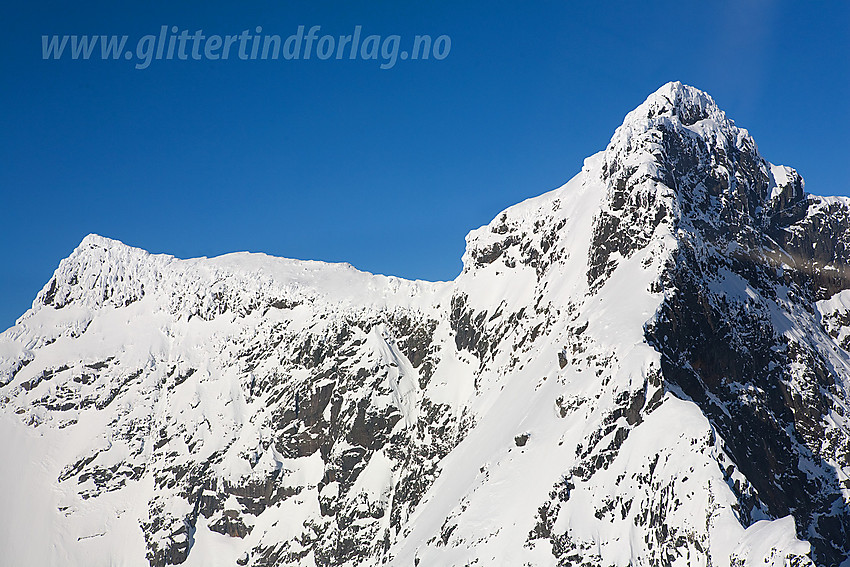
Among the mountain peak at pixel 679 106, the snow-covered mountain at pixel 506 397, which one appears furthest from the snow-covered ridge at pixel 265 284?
the mountain peak at pixel 679 106

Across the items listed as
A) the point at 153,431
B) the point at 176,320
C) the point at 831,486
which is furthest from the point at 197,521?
the point at 831,486

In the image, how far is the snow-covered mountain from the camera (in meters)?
92.6

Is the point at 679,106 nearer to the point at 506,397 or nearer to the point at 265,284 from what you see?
the point at 506,397

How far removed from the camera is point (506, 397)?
13225 cm

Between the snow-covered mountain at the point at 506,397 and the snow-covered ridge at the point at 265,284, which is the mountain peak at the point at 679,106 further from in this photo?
the snow-covered ridge at the point at 265,284

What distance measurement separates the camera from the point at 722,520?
72.2 m

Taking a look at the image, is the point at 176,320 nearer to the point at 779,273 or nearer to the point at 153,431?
the point at 153,431

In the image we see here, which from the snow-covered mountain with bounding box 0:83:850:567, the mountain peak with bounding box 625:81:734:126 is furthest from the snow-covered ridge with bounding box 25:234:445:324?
the mountain peak with bounding box 625:81:734:126

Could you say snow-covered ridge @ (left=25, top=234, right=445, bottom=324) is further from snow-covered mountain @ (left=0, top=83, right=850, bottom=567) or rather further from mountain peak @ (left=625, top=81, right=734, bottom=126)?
mountain peak @ (left=625, top=81, right=734, bottom=126)

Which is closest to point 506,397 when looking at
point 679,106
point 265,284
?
point 679,106

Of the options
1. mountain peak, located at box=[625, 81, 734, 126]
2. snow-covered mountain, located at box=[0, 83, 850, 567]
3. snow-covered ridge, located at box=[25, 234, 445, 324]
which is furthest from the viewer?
snow-covered ridge, located at box=[25, 234, 445, 324]

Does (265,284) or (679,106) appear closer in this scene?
(679,106)

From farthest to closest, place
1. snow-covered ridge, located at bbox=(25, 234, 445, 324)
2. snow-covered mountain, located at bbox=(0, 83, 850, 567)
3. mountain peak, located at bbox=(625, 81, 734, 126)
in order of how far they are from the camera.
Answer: snow-covered ridge, located at bbox=(25, 234, 445, 324), mountain peak, located at bbox=(625, 81, 734, 126), snow-covered mountain, located at bbox=(0, 83, 850, 567)

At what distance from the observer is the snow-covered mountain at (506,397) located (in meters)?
92.6
